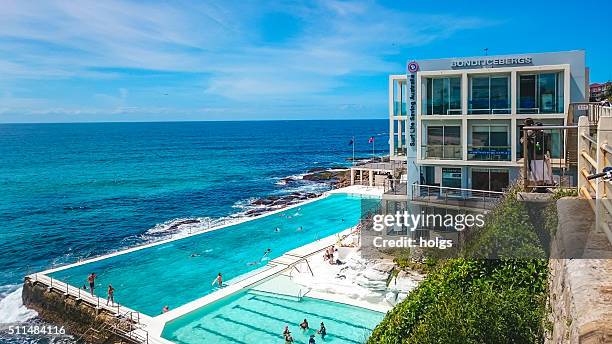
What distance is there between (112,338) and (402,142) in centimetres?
1973

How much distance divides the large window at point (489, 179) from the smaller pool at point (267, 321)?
878cm

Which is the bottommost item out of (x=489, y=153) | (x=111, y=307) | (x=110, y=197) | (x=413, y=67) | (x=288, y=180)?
(x=111, y=307)

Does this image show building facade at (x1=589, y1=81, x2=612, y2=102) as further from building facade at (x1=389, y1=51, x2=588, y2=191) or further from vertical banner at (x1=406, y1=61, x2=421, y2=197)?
vertical banner at (x1=406, y1=61, x2=421, y2=197)

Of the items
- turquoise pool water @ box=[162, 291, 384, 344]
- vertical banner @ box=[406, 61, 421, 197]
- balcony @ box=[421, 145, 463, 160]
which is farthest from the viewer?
vertical banner @ box=[406, 61, 421, 197]

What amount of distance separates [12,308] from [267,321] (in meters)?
16.7

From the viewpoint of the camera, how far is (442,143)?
992 inches

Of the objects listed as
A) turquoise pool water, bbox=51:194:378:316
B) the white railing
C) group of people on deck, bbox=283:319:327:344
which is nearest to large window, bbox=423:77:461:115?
group of people on deck, bbox=283:319:327:344

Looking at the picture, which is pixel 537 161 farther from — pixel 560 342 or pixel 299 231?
pixel 299 231

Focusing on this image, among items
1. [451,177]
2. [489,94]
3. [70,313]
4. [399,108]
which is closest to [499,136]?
[489,94]

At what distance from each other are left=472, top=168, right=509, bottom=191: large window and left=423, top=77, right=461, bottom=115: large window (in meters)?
3.26

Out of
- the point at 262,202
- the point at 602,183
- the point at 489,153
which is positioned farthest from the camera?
the point at 262,202

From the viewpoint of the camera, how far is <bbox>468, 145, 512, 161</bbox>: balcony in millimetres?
23641

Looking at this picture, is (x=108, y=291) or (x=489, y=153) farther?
(x=108, y=291)

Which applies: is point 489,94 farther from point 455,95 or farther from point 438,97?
point 438,97
